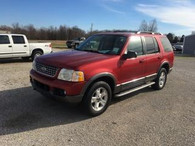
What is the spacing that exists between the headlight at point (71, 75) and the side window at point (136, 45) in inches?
67.3

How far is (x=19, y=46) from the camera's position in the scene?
11180 millimetres

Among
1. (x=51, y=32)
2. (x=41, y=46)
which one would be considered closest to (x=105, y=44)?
(x=41, y=46)

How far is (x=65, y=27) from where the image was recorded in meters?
86.0

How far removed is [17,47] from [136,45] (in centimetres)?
827

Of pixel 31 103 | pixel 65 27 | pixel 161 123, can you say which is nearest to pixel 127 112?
pixel 161 123

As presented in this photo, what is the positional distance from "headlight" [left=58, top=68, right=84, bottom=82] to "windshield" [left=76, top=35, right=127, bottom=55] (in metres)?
1.25

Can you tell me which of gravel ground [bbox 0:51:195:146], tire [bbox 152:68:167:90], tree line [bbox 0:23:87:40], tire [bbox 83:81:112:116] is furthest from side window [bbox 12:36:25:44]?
tree line [bbox 0:23:87:40]

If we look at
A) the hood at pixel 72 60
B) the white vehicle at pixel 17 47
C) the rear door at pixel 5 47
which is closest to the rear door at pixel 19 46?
the white vehicle at pixel 17 47

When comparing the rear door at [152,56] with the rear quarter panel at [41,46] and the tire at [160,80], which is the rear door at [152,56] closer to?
the tire at [160,80]

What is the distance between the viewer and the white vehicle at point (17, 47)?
10.6 m

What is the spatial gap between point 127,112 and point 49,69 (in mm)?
2081

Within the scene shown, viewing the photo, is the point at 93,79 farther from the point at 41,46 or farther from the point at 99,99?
the point at 41,46

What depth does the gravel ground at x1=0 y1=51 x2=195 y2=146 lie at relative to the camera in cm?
333

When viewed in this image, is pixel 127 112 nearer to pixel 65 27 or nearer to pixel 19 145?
pixel 19 145
